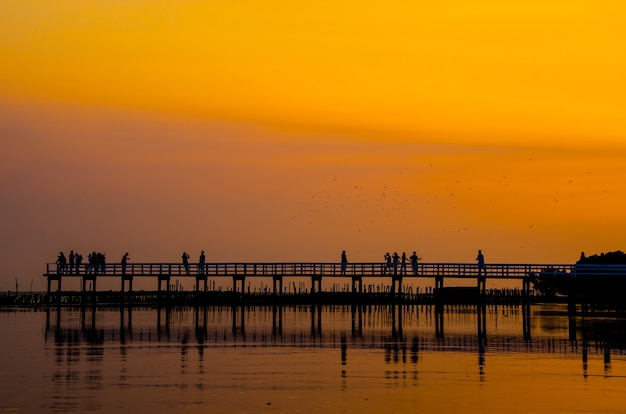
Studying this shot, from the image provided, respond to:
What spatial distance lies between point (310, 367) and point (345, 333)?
63.2ft

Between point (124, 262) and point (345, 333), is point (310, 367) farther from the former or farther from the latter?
point (124, 262)

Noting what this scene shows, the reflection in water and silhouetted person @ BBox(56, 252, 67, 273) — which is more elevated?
silhouetted person @ BBox(56, 252, 67, 273)

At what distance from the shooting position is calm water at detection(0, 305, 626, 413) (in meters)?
35.0

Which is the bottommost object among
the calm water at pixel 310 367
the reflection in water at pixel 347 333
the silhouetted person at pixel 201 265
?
the calm water at pixel 310 367

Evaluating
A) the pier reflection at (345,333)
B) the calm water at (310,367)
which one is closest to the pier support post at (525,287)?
the pier reflection at (345,333)

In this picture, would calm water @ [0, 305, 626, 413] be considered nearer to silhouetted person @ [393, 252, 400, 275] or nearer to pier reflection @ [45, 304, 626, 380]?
pier reflection @ [45, 304, 626, 380]

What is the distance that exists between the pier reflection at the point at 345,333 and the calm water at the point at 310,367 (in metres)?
0.09

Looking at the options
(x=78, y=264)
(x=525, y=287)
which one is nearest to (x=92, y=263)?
(x=78, y=264)

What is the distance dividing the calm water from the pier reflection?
88 mm

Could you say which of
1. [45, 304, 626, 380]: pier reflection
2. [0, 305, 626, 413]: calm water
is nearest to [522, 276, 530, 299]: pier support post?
[45, 304, 626, 380]: pier reflection

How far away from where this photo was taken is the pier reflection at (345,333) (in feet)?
170

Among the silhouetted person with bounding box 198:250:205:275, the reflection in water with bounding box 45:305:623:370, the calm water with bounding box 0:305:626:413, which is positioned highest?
the silhouetted person with bounding box 198:250:205:275

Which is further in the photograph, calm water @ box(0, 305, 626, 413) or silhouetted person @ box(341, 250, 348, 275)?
silhouetted person @ box(341, 250, 348, 275)

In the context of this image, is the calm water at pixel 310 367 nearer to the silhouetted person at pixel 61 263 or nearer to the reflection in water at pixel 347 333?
the reflection in water at pixel 347 333
